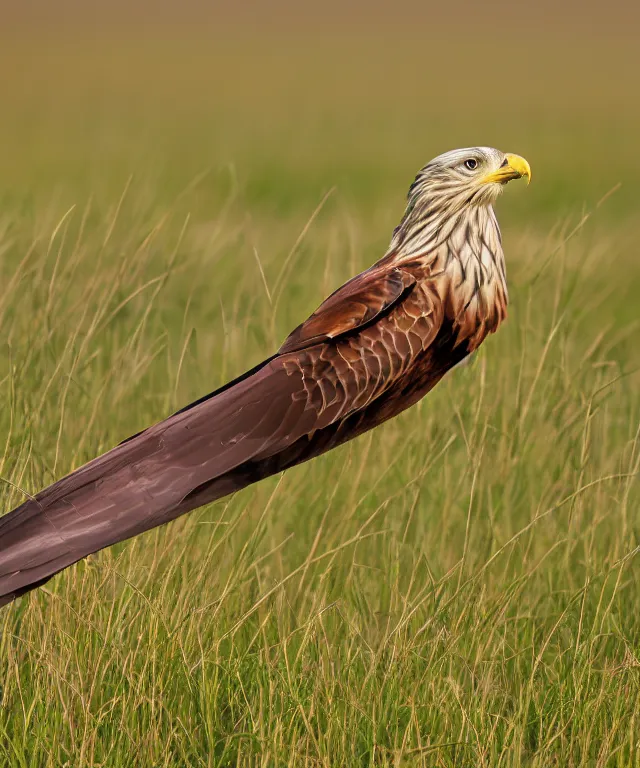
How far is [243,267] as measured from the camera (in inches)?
313

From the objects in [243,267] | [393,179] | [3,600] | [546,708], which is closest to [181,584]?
[3,600]

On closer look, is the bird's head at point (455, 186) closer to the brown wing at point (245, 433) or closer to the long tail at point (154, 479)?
the brown wing at point (245, 433)

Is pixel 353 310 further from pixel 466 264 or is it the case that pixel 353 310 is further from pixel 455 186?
pixel 455 186

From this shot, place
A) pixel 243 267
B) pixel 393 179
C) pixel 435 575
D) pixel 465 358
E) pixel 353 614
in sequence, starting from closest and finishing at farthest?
pixel 465 358 < pixel 353 614 < pixel 435 575 < pixel 243 267 < pixel 393 179

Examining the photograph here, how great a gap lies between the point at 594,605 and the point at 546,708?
20.9 inches

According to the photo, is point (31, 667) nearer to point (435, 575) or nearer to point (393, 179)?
point (435, 575)

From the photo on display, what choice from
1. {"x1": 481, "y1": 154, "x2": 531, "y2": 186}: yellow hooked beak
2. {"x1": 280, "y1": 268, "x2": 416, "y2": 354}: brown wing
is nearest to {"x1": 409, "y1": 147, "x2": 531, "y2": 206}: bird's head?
{"x1": 481, "y1": 154, "x2": 531, "y2": 186}: yellow hooked beak

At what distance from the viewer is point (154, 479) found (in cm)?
256

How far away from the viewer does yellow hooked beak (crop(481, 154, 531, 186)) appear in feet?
9.55

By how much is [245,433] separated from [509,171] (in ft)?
3.22

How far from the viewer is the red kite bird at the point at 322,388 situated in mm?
2551

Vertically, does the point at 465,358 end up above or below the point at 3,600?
below

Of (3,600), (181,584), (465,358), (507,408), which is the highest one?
(3,600)

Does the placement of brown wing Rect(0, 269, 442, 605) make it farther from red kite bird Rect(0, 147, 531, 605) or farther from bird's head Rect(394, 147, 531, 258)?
bird's head Rect(394, 147, 531, 258)
